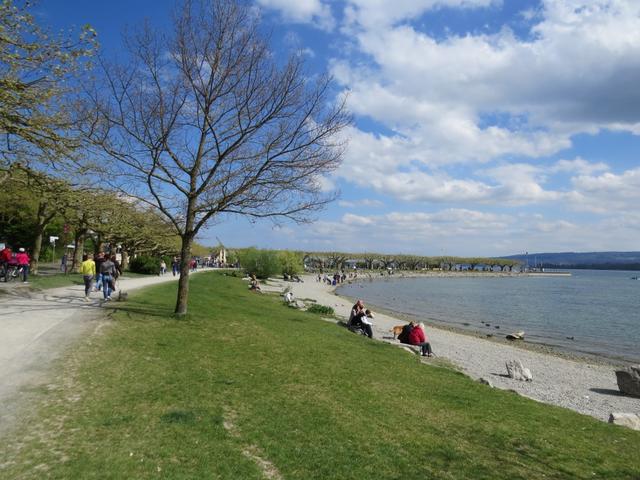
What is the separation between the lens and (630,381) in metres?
13.9

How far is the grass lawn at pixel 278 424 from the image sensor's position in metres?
4.88

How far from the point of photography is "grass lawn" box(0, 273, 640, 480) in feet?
16.0

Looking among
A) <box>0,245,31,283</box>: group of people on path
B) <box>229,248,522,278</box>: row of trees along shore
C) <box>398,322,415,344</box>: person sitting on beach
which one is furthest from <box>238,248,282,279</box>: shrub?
<box>398,322,415,344</box>: person sitting on beach

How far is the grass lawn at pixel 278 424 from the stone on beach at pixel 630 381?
21.2 feet

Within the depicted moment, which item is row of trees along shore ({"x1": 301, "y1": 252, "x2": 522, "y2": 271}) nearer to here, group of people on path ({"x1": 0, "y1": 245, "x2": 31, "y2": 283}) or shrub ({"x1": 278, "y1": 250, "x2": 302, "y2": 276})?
shrub ({"x1": 278, "y1": 250, "x2": 302, "y2": 276})

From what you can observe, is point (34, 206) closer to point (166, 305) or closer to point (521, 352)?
point (166, 305)

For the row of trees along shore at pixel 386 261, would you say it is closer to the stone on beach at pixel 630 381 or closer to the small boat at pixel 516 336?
the small boat at pixel 516 336

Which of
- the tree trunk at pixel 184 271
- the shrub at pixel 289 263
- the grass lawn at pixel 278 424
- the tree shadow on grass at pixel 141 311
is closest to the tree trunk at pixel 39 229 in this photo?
the tree shadow on grass at pixel 141 311

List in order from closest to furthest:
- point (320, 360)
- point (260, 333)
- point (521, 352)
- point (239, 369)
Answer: point (239, 369) → point (320, 360) → point (260, 333) → point (521, 352)

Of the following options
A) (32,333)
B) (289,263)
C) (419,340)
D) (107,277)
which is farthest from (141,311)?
(289,263)

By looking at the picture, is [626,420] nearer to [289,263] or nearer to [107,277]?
[107,277]

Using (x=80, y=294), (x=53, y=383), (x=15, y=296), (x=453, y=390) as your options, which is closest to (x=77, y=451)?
(x=53, y=383)

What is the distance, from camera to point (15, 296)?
596 inches

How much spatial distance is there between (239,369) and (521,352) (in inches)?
698
